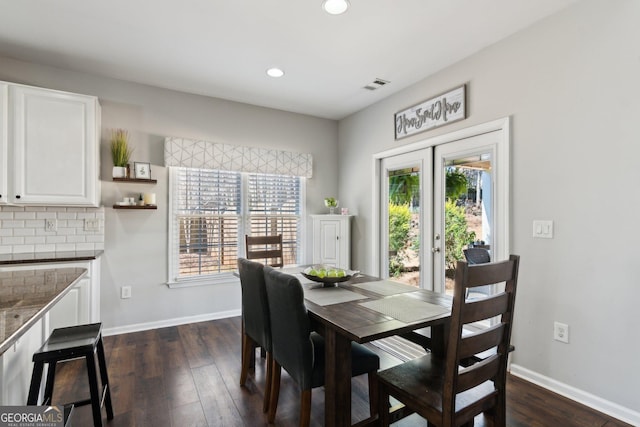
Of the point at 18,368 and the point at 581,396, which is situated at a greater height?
the point at 18,368

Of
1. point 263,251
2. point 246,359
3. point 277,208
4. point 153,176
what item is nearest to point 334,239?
point 277,208

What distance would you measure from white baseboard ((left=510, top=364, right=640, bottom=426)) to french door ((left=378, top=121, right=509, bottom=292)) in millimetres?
908

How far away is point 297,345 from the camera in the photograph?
63.9 inches

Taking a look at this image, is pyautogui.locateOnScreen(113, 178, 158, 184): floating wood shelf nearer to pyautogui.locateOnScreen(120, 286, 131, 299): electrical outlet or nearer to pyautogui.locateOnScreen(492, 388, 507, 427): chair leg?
pyautogui.locateOnScreen(120, 286, 131, 299): electrical outlet

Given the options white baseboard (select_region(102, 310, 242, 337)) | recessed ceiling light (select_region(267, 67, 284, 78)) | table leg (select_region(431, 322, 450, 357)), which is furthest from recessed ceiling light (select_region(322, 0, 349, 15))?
white baseboard (select_region(102, 310, 242, 337))

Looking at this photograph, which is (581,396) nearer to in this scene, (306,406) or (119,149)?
(306,406)

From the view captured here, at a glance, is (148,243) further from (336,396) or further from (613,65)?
(613,65)

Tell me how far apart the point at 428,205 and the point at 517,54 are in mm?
1529

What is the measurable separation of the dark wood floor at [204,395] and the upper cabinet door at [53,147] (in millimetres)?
1513

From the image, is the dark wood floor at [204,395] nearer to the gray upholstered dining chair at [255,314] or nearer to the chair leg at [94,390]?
the gray upholstered dining chair at [255,314]

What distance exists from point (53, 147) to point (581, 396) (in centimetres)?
467

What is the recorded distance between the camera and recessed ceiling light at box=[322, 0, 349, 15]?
218 cm

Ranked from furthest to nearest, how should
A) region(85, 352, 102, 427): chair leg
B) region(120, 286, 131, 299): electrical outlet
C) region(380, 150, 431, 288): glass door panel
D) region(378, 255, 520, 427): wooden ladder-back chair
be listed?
region(380, 150, 431, 288): glass door panel
region(120, 286, 131, 299): electrical outlet
region(85, 352, 102, 427): chair leg
region(378, 255, 520, 427): wooden ladder-back chair

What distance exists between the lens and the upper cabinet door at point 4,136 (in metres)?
2.67
